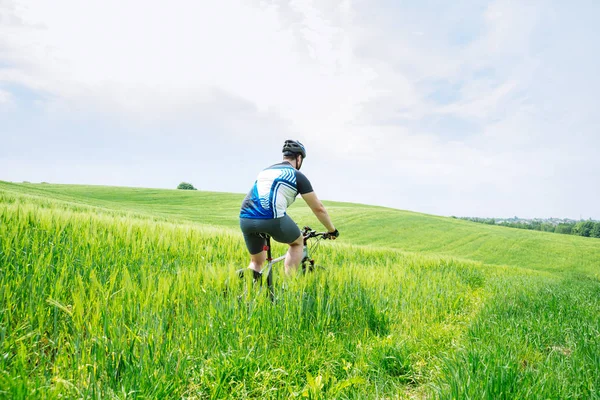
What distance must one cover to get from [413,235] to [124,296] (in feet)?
125

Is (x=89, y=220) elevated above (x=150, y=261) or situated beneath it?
elevated above

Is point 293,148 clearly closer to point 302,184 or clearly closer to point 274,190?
point 302,184

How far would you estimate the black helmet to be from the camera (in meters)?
4.87

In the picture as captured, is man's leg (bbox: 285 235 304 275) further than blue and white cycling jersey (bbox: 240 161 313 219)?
Yes

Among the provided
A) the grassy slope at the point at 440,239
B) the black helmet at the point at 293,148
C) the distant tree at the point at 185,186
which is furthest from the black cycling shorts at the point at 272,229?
the distant tree at the point at 185,186

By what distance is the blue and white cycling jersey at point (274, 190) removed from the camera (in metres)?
4.35

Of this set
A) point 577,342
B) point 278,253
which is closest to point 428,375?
point 577,342

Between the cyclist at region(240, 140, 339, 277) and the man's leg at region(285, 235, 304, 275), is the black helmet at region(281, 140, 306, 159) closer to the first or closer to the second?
the cyclist at region(240, 140, 339, 277)

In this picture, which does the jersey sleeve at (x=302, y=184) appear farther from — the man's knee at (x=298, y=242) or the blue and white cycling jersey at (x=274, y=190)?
the man's knee at (x=298, y=242)

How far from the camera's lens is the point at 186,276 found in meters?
4.18

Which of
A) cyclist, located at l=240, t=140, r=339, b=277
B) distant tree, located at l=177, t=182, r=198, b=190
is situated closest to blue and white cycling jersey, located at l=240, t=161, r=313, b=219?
cyclist, located at l=240, t=140, r=339, b=277

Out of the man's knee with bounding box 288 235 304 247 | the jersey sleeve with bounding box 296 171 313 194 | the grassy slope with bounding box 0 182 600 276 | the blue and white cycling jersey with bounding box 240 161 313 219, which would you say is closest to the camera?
the blue and white cycling jersey with bounding box 240 161 313 219

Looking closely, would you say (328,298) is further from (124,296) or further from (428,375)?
(124,296)

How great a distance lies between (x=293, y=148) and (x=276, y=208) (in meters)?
1.10
